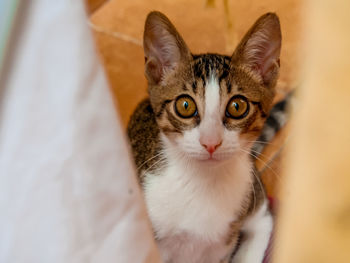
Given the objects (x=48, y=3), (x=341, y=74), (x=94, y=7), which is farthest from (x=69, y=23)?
(x=94, y=7)

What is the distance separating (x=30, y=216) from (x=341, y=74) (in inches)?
14.3

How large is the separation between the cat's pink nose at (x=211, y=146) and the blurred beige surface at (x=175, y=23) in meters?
0.82

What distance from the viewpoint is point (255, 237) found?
127 centimetres

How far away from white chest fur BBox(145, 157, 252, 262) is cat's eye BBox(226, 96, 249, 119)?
0.15 m

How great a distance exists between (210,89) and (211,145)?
0.13 meters

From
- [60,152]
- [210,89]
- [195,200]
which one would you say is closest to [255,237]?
[195,200]

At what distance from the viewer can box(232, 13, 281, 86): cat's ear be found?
0.94 m

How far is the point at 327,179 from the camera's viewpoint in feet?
Result: 0.97

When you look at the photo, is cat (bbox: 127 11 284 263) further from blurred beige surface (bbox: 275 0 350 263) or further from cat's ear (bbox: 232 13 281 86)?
blurred beige surface (bbox: 275 0 350 263)

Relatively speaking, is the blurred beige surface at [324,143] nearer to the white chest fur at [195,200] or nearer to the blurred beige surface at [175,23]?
the white chest fur at [195,200]

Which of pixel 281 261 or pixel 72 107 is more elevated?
pixel 72 107

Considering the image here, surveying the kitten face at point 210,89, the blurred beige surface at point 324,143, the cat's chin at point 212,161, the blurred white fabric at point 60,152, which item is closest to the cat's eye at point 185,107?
the kitten face at point 210,89

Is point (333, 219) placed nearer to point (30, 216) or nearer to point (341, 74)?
point (341, 74)

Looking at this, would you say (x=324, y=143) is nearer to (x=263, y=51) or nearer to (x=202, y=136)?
(x=202, y=136)
